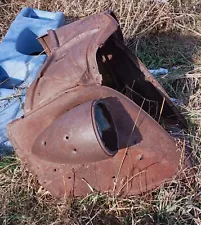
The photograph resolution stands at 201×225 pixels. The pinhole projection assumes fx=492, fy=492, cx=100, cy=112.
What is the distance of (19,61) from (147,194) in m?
1.23

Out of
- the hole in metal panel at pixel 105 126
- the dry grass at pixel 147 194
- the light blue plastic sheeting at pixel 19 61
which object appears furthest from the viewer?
the light blue plastic sheeting at pixel 19 61

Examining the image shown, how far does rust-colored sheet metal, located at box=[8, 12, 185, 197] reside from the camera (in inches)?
78.0

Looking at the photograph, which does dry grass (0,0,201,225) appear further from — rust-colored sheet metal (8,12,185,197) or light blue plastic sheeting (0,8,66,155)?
light blue plastic sheeting (0,8,66,155)

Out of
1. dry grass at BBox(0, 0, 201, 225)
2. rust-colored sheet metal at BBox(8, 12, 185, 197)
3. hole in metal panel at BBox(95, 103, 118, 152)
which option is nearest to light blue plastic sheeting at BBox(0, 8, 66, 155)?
dry grass at BBox(0, 0, 201, 225)

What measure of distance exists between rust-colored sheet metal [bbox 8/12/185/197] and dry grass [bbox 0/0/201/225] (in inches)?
2.5

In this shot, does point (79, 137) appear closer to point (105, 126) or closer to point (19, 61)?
point (105, 126)

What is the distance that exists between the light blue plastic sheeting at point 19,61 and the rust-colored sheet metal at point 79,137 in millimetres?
459

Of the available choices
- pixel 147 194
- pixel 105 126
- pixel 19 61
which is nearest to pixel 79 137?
pixel 105 126

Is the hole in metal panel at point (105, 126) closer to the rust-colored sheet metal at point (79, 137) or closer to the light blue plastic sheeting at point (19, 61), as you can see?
the rust-colored sheet metal at point (79, 137)

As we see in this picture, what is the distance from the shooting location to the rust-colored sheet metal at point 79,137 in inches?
78.0

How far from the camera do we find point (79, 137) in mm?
1878

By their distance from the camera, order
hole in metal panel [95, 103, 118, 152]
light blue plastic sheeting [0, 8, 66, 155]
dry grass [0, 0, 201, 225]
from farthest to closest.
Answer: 1. light blue plastic sheeting [0, 8, 66, 155]
2. dry grass [0, 0, 201, 225]
3. hole in metal panel [95, 103, 118, 152]

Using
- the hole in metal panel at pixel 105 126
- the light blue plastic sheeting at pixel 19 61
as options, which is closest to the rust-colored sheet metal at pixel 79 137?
the hole in metal panel at pixel 105 126

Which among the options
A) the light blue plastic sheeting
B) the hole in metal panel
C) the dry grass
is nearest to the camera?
the hole in metal panel
